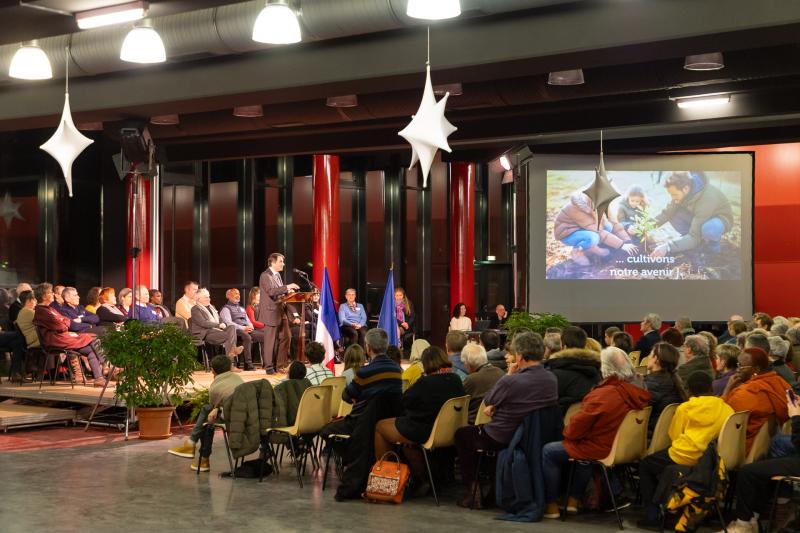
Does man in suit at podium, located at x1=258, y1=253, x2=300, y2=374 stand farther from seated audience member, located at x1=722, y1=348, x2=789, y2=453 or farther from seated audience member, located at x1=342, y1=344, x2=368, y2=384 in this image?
seated audience member, located at x1=722, y1=348, x2=789, y2=453

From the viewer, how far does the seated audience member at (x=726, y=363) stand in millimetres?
6402

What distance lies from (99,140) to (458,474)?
9.60m

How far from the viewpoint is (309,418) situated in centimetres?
703

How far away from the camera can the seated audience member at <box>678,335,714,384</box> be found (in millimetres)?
6621

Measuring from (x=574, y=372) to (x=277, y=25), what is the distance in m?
2.93

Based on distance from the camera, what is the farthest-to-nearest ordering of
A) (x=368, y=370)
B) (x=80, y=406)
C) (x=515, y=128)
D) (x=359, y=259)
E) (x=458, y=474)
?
(x=359, y=259) → (x=515, y=128) → (x=80, y=406) → (x=458, y=474) → (x=368, y=370)

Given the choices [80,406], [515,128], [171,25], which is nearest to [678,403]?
[171,25]

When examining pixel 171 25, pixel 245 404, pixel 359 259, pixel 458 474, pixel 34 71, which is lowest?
pixel 458 474

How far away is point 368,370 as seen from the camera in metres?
6.64

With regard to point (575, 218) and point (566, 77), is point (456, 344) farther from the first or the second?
point (575, 218)

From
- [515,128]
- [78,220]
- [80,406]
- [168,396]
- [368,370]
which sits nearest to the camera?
[368,370]

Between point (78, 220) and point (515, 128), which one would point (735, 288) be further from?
point (78, 220)

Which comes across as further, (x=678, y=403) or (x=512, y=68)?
(x=512, y=68)

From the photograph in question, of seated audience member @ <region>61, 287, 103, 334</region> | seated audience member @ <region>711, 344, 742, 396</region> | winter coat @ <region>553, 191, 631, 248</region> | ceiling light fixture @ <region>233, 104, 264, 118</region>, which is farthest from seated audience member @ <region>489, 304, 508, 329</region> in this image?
seated audience member @ <region>711, 344, 742, 396</region>
